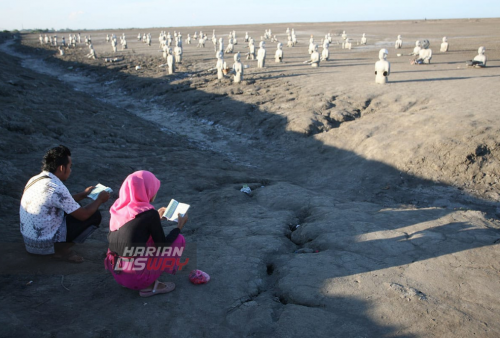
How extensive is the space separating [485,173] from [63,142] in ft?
27.0

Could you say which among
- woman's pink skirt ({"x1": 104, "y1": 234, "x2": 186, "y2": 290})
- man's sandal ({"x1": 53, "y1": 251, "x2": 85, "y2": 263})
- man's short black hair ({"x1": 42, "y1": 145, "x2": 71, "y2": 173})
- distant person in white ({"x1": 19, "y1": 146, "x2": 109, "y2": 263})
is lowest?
man's sandal ({"x1": 53, "y1": 251, "x2": 85, "y2": 263})

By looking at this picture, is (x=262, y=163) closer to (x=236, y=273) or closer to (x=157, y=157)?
(x=157, y=157)

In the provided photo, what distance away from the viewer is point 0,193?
5.25 m

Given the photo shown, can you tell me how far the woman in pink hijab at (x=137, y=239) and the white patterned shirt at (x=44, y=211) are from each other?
57cm

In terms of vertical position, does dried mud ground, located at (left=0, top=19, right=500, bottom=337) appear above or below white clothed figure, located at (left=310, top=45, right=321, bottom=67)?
below

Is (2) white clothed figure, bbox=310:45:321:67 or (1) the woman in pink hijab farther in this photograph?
(2) white clothed figure, bbox=310:45:321:67

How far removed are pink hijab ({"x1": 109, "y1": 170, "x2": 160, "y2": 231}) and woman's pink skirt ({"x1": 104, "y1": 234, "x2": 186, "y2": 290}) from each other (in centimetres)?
28

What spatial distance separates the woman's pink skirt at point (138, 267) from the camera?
10.3 feet

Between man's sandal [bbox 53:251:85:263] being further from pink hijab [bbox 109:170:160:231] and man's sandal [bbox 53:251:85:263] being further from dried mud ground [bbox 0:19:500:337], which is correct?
pink hijab [bbox 109:170:160:231]

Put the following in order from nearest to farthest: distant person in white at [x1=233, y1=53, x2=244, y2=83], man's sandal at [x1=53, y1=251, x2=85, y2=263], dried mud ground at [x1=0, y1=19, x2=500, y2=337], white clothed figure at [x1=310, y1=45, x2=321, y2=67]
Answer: dried mud ground at [x1=0, y1=19, x2=500, y2=337], man's sandal at [x1=53, y1=251, x2=85, y2=263], distant person in white at [x1=233, y1=53, x2=244, y2=83], white clothed figure at [x1=310, y1=45, x2=321, y2=67]

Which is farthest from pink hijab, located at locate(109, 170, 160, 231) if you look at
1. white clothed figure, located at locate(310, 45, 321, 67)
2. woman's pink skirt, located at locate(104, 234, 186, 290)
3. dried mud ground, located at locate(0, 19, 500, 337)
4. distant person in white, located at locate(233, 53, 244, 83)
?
white clothed figure, located at locate(310, 45, 321, 67)

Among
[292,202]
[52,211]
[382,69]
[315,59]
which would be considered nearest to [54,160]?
[52,211]

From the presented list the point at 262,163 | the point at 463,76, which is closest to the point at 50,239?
the point at 262,163

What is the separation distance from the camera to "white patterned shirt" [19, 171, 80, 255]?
3.39m
